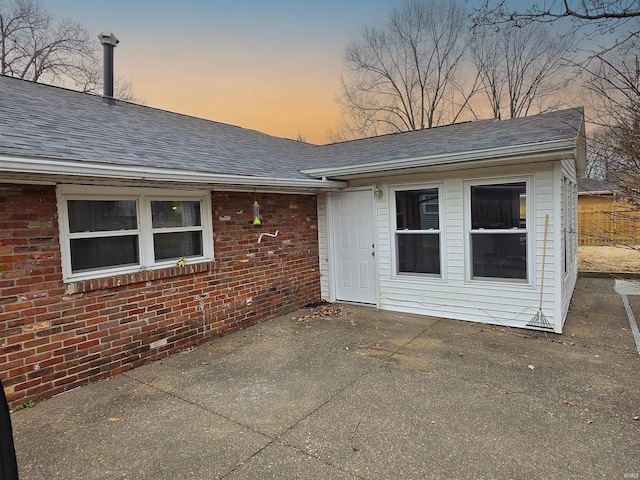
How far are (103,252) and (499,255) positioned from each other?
551 centimetres

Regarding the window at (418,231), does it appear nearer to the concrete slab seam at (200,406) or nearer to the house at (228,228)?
the house at (228,228)

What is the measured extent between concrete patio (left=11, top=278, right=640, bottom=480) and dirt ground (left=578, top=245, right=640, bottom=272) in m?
6.07

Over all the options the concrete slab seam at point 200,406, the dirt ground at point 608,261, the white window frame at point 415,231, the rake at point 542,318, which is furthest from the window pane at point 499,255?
the dirt ground at point 608,261

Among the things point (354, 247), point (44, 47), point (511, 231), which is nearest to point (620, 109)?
point (511, 231)

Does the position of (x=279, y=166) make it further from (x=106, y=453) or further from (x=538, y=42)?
(x=538, y=42)

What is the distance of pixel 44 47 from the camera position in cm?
1405

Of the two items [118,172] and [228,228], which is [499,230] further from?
[118,172]

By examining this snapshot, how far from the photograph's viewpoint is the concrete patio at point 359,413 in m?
2.58

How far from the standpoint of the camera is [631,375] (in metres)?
3.81

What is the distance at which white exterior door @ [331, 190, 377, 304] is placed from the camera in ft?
22.4

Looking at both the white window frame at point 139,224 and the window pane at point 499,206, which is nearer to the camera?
the white window frame at point 139,224

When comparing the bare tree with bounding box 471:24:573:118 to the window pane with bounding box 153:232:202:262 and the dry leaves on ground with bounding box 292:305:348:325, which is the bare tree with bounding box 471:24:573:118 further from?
the window pane with bounding box 153:232:202:262

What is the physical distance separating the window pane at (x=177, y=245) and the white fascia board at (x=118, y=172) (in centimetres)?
87

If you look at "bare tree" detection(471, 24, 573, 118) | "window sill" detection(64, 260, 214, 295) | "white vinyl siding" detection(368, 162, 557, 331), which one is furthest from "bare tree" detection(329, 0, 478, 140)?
"window sill" detection(64, 260, 214, 295)
